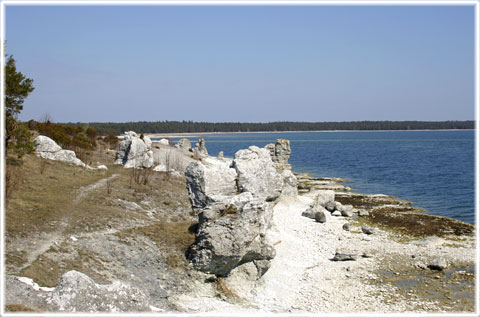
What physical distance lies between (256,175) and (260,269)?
26.3ft

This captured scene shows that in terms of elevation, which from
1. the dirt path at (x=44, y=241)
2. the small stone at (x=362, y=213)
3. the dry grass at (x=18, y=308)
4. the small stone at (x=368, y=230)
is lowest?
the small stone at (x=368, y=230)

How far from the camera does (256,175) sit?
2497 centimetres

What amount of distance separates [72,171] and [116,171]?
4.67 meters

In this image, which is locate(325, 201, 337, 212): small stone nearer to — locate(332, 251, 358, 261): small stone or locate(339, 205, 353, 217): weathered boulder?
locate(339, 205, 353, 217): weathered boulder

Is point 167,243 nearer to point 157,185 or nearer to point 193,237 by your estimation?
point 193,237

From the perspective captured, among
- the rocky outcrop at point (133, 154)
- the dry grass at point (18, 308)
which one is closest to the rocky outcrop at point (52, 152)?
the rocky outcrop at point (133, 154)

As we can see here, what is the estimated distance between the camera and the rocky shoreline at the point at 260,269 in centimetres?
1267

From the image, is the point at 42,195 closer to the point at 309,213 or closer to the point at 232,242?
the point at 232,242

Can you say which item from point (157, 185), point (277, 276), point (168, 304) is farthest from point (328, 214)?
point (168, 304)

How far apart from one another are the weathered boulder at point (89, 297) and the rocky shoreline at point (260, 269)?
26 millimetres

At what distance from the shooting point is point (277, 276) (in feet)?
61.3

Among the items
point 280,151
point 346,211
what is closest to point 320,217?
point 346,211

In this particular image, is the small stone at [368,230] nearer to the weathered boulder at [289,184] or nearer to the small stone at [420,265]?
the small stone at [420,265]

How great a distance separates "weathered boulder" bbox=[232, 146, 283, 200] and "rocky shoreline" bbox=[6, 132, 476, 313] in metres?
0.06
